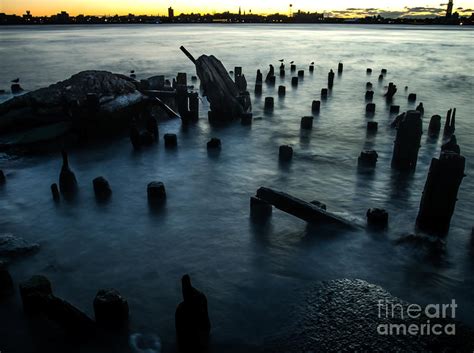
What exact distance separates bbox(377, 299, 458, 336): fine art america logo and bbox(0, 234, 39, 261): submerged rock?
5899 millimetres

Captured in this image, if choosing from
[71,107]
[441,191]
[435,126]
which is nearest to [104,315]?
[441,191]

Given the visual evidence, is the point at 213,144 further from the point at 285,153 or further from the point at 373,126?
the point at 373,126

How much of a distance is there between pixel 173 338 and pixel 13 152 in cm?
974

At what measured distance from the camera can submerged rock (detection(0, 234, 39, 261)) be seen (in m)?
6.50

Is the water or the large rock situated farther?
the large rock

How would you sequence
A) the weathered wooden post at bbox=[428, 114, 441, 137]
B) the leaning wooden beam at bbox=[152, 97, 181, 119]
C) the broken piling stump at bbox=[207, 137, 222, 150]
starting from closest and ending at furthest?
the broken piling stump at bbox=[207, 137, 222, 150] < the weathered wooden post at bbox=[428, 114, 441, 137] < the leaning wooden beam at bbox=[152, 97, 181, 119]

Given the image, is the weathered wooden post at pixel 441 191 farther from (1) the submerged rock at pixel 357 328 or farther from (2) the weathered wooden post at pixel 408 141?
(2) the weathered wooden post at pixel 408 141

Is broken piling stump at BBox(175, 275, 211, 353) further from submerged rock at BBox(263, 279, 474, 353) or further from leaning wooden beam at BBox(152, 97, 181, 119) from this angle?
leaning wooden beam at BBox(152, 97, 181, 119)

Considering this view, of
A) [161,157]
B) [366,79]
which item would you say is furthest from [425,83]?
[161,157]

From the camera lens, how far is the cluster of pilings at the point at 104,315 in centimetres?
464

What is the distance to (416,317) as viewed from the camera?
5.06 metres

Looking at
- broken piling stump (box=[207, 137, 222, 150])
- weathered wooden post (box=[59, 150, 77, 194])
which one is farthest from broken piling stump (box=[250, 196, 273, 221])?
broken piling stump (box=[207, 137, 222, 150])

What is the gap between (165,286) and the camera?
5.83 meters

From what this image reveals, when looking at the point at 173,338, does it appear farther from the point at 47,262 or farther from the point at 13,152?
the point at 13,152
